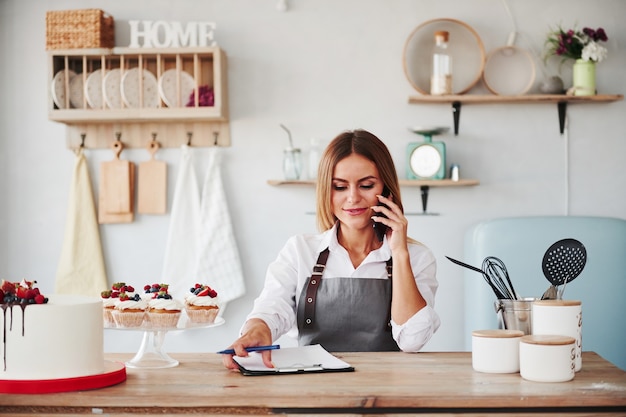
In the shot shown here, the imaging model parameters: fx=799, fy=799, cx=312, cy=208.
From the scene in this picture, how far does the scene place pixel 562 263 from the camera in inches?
79.3

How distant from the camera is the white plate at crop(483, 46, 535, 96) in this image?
3762mm

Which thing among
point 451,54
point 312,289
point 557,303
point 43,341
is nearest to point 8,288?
point 43,341

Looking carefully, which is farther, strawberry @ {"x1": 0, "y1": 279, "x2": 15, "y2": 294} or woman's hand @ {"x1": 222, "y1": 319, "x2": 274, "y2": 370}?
woman's hand @ {"x1": 222, "y1": 319, "x2": 274, "y2": 370}

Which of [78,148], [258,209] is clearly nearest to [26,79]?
[78,148]

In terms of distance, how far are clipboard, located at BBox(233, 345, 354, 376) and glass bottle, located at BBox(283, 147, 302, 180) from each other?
5.62 feet

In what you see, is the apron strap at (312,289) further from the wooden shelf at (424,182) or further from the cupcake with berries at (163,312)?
the wooden shelf at (424,182)

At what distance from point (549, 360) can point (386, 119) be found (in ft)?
7.30

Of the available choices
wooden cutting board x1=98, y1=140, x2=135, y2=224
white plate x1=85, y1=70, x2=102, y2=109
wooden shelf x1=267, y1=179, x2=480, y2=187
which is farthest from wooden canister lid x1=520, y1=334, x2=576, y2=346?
white plate x1=85, y1=70, x2=102, y2=109

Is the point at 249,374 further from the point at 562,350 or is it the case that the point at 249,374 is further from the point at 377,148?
the point at 377,148

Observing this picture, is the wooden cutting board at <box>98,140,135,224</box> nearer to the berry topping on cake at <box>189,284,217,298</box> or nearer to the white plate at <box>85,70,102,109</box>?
the white plate at <box>85,70,102,109</box>

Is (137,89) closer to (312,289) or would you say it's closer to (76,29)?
(76,29)

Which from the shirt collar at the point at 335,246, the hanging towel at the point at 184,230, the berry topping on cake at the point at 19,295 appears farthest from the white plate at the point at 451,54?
the berry topping on cake at the point at 19,295

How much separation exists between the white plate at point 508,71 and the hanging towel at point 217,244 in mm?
1357

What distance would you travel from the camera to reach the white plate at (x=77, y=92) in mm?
3816
